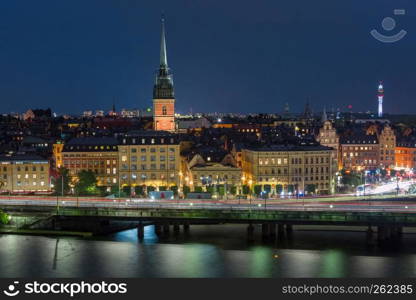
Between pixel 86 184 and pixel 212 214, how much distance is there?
13.5 meters

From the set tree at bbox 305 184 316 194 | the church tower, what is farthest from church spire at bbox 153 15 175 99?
tree at bbox 305 184 316 194

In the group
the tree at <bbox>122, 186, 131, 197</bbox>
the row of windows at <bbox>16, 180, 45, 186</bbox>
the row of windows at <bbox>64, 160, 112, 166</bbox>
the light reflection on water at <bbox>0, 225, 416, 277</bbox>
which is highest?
the row of windows at <bbox>64, 160, 112, 166</bbox>

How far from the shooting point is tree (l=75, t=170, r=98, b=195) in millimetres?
48375

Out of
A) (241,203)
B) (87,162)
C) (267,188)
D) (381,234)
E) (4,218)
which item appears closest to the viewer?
(381,234)

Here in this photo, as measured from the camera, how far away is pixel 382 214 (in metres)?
35.9

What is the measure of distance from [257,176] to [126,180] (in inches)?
339

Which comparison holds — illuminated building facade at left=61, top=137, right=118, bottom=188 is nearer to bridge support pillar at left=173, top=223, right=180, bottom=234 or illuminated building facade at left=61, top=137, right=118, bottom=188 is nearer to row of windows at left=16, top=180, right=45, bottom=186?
row of windows at left=16, top=180, right=45, bottom=186

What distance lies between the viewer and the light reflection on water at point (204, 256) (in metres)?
29.9

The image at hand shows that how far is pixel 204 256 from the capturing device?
32688 millimetres

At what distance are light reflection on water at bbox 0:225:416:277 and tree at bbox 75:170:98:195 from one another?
1043cm

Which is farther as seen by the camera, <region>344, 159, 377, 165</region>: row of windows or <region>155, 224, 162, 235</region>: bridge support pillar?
<region>344, 159, 377, 165</region>: row of windows

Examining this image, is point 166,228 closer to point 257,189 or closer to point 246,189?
point 246,189

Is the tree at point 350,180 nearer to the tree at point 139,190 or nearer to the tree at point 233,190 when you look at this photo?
the tree at point 233,190

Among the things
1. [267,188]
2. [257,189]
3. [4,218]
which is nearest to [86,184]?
[4,218]
